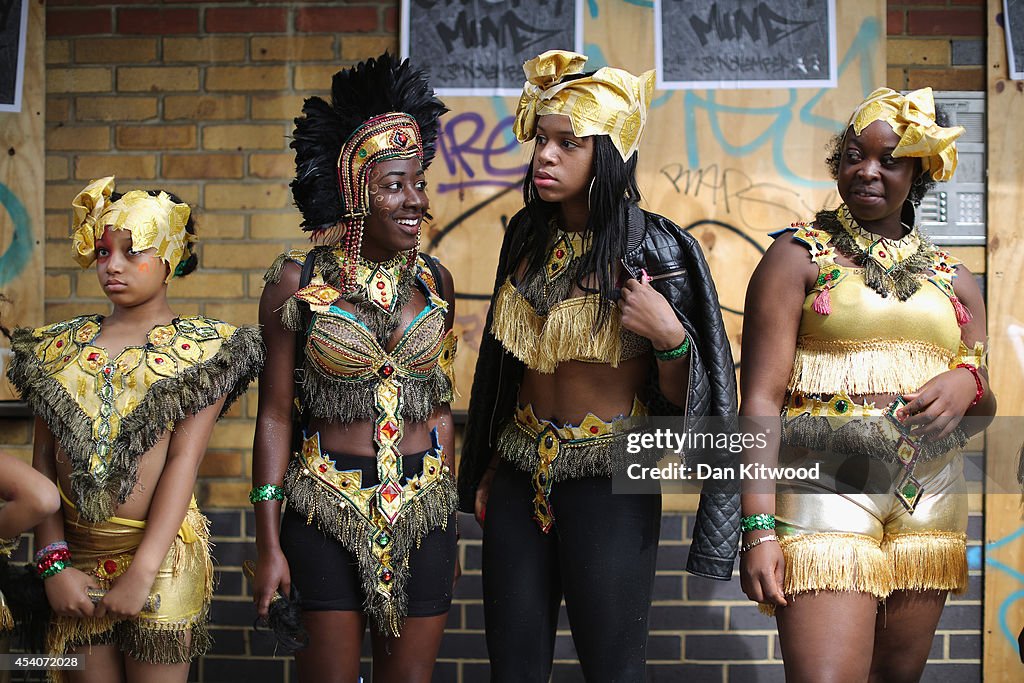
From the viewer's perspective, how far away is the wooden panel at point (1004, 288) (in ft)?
14.6

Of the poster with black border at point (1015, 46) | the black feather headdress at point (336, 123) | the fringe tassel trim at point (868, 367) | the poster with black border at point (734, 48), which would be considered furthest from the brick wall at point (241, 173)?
the fringe tassel trim at point (868, 367)

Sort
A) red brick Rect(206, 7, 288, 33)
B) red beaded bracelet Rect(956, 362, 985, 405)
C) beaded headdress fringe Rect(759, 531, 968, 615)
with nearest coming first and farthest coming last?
beaded headdress fringe Rect(759, 531, 968, 615) < red beaded bracelet Rect(956, 362, 985, 405) < red brick Rect(206, 7, 288, 33)

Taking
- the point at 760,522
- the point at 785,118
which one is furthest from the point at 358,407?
the point at 785,118

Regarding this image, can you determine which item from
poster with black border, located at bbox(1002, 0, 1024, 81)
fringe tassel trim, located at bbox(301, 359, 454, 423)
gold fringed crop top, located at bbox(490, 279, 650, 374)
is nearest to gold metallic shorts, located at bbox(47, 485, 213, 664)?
fringe tassel trim, located at bbox(301, 359, 454, 423)

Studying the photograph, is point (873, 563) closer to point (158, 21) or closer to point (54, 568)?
point (54, 568)

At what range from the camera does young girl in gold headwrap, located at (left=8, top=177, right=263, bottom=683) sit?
304 cm

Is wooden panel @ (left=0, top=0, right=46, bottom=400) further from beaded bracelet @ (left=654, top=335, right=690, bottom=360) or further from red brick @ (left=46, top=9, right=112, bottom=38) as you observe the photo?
beaded bracelet @ (left=654, top=335, right=690, bottom=360)

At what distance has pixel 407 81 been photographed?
3332 mm

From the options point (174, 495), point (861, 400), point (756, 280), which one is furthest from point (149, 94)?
point (861, 400)

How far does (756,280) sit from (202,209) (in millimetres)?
2516

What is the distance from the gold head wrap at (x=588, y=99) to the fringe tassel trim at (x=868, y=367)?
0.83 m

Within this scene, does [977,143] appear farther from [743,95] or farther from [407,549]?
[407,549]

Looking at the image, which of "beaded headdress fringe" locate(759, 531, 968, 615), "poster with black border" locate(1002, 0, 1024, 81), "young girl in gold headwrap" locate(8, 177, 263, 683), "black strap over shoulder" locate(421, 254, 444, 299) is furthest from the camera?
"poster with black border" locate(1002, 0, 1024, 81)

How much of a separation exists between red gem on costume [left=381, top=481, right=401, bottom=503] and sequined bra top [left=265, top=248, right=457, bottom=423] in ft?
0.68
